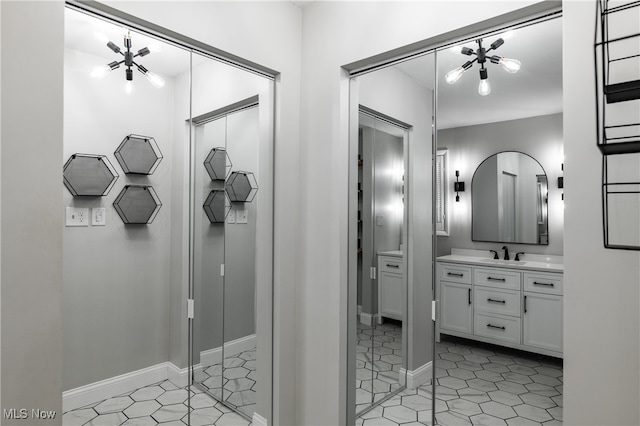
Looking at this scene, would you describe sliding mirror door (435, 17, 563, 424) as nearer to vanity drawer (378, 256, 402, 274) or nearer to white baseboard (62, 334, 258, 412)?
vanity drawer (378, 256, 402, 274)

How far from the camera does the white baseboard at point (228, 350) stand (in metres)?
2.05

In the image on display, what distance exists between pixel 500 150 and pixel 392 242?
29.5 inches

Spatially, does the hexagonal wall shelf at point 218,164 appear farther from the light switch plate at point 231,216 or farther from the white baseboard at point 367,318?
the white baseboard at point 367,318

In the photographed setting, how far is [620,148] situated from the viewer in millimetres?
1284

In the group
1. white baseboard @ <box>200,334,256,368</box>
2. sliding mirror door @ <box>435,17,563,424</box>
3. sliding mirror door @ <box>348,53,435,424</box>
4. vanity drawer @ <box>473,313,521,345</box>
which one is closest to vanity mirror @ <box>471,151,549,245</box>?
sliding mirror door @ <box>435,17,563,424</box>

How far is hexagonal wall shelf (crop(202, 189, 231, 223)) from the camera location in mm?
2047

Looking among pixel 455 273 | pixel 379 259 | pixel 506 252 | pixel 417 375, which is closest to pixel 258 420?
pixel 417 375

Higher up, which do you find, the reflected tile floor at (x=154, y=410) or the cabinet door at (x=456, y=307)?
the cabinet door at (x=456, y=307)

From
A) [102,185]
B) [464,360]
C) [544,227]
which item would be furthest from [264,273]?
[544,227]

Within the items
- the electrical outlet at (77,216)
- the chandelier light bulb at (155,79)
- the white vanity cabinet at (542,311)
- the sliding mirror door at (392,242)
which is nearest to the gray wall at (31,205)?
the electrical outlet at (77,216)

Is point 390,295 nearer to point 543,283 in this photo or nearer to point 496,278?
point 496,278

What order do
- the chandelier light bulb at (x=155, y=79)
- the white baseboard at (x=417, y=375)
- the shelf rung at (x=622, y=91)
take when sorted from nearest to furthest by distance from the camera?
the shelf rung at (x=622, y=91) → the chandelier light bulb at (x=155, y=79) → the white baseboard at (x=417, y=375)

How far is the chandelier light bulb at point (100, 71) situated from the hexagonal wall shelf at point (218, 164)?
23.4 inches

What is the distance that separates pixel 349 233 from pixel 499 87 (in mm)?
1109
